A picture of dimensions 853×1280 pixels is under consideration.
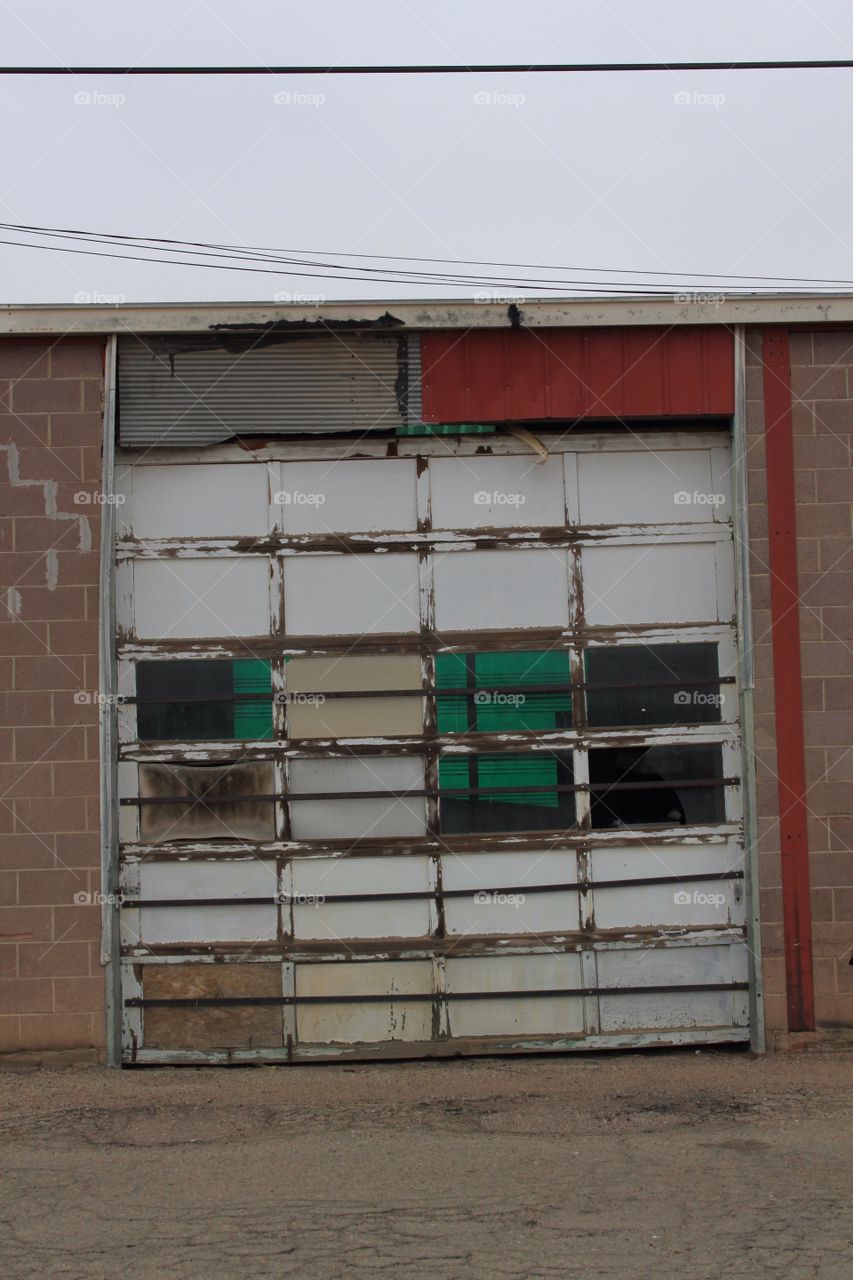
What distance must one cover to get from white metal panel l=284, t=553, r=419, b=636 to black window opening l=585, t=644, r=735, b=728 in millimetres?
1179

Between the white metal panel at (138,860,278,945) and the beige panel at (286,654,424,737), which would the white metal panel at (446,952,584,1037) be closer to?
the white metal panel at (138,860,278,945)

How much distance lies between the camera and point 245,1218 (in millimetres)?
4836

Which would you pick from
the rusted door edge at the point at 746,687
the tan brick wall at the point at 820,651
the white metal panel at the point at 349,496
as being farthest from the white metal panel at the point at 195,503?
the tan brick wall at the point at 820,651

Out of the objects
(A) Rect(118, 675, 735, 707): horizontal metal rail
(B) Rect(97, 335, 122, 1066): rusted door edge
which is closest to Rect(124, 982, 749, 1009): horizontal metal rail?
(B) Rect(97, 335, 122, 1066): rusted door edge

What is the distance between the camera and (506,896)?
7352 millimetres

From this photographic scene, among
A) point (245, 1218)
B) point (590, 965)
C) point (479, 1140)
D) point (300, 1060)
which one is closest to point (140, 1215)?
point (245, 1218)

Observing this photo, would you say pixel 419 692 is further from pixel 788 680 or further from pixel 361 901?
pixel 788 680

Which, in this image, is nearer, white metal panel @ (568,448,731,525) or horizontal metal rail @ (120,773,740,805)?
horizontal metal rail @ (120,773,740,805)

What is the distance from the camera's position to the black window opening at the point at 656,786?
7406 mm

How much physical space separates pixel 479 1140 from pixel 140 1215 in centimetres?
167

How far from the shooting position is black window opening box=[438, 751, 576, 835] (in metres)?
7.38

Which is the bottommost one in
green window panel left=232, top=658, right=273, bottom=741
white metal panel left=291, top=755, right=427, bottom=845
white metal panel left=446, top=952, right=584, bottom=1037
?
white metal panel left=446, top=952, right=584, bottom=1037

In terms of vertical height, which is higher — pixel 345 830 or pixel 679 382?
pixel 679 382

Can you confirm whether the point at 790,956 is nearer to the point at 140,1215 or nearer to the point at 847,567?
the point at 847,567
